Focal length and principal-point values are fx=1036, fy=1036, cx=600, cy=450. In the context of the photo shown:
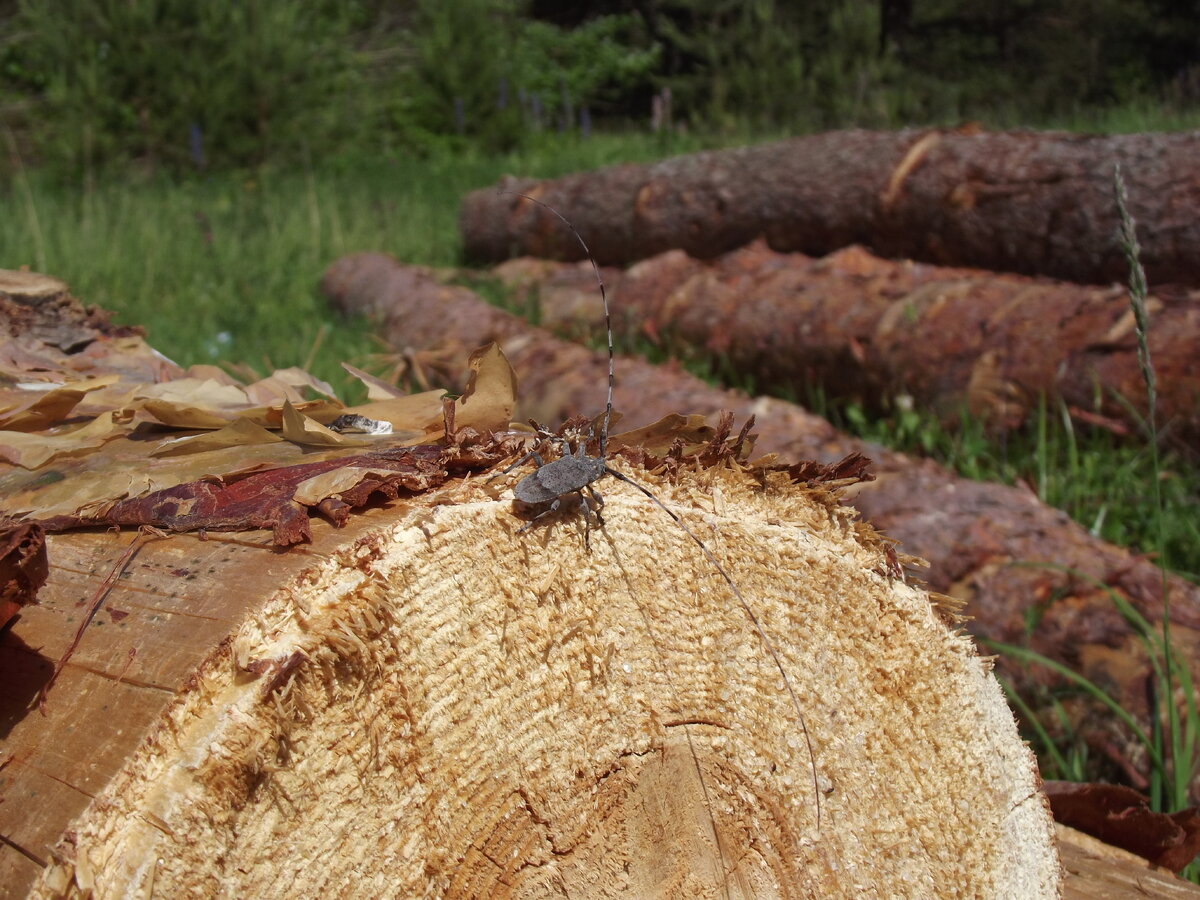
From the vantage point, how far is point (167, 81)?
434 inches

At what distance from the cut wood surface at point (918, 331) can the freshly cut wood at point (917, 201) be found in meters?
0.13

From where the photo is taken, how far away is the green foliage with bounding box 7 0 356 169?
34.6 ft

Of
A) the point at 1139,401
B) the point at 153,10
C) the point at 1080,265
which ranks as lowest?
the point at 1139,401

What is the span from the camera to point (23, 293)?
2.44m

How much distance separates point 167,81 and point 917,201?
30.2ft

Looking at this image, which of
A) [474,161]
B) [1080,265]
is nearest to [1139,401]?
[1080,265]

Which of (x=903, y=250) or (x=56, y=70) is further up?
(x=56, y=70)

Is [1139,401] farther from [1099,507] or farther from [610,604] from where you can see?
[610,604]

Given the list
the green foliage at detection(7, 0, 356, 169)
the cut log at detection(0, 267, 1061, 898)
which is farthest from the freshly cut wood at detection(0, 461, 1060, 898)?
the green foliage at detection(7, 0, 356, 169)

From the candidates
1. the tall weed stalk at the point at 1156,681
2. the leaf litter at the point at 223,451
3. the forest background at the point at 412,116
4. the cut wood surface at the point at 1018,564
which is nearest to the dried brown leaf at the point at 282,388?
the leaf litter at the point at 223,451

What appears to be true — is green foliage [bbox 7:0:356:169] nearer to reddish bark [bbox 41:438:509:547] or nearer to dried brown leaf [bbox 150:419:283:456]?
dried brown leaf [bbox 150:419:283:456]

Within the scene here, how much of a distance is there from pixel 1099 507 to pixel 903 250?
6.00 feet

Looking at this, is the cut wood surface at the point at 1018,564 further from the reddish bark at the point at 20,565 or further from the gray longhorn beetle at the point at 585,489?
the reddish bark at the point at 20,565

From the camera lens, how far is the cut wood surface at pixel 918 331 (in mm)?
3518
